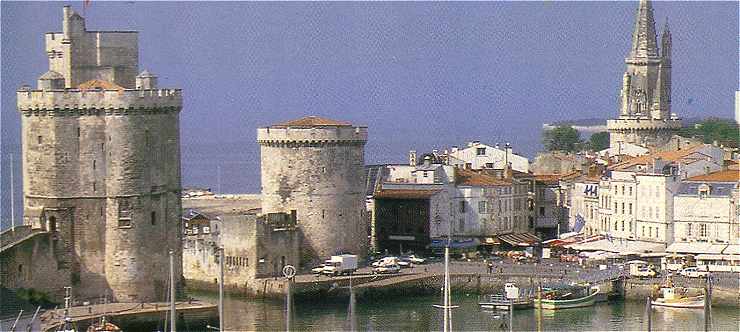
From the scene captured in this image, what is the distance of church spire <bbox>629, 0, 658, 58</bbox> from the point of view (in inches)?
3036

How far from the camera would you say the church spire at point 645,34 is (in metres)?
77.1

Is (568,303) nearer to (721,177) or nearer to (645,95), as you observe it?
(721,177)

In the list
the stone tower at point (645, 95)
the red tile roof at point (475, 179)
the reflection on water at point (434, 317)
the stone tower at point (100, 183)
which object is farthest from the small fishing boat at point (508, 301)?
the stone tower at point (645, 95)

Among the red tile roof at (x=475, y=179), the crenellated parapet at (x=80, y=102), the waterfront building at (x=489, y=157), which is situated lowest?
the red tile roof at (x=475, y=179)

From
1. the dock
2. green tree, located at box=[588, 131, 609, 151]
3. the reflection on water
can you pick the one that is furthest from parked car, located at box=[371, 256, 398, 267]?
green tree, located at box=[588, 131, 609, 151]

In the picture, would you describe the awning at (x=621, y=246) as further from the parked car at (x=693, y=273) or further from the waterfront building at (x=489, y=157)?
the waterfront building at (x=489, y=157)

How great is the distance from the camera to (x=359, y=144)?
5269 centimetres

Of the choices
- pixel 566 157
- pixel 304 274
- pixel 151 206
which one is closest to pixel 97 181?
pixel 151 206

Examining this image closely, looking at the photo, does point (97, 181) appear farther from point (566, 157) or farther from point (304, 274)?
point (566, 157)

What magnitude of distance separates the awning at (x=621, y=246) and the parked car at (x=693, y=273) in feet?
12.9

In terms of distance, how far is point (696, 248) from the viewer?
174 ft

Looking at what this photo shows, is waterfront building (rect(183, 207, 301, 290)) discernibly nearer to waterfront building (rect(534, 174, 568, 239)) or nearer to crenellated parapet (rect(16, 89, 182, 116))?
crenellated parapet (rect(16, 89, 182, 116))

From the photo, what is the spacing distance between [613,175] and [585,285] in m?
9.66

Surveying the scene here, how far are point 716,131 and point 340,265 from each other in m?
48.5
